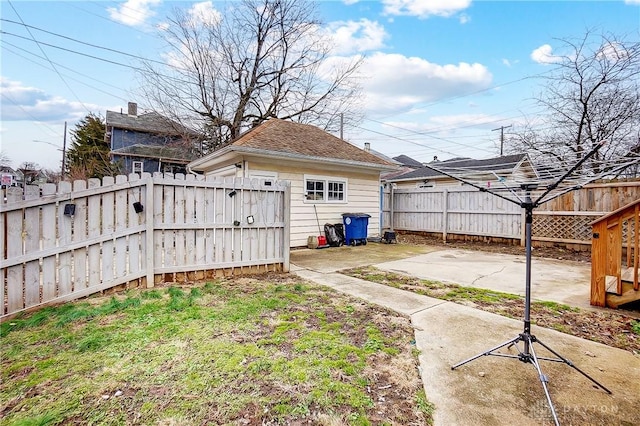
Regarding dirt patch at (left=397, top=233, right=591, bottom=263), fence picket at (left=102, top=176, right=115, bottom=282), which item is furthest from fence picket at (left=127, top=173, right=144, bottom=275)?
dirt patch at (left=397, top=233, right=591, bottom=263)

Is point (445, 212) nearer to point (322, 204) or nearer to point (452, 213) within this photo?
point (452, 213)

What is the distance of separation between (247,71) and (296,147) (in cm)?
1067

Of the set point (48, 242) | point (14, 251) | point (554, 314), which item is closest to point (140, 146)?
point (48, 242)

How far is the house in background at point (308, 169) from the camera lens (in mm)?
8164

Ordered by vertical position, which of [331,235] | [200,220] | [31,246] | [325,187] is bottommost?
[331,235]

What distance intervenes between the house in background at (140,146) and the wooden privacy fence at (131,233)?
16138mm

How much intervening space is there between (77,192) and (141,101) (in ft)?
49.0

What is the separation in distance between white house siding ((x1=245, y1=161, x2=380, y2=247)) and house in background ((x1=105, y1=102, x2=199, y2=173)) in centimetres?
1320

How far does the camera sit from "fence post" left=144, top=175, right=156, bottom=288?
431 cm

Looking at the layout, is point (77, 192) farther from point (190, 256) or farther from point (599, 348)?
point (599, 348)

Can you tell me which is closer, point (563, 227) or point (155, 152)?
Answer: point (563, 227)

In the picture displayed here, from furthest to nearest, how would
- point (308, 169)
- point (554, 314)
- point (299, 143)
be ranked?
point (299, 143), point (308, 169), point (554, 314)

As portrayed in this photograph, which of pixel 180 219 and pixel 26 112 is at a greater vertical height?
pixel 26 112

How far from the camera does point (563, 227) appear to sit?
28.0 ft
